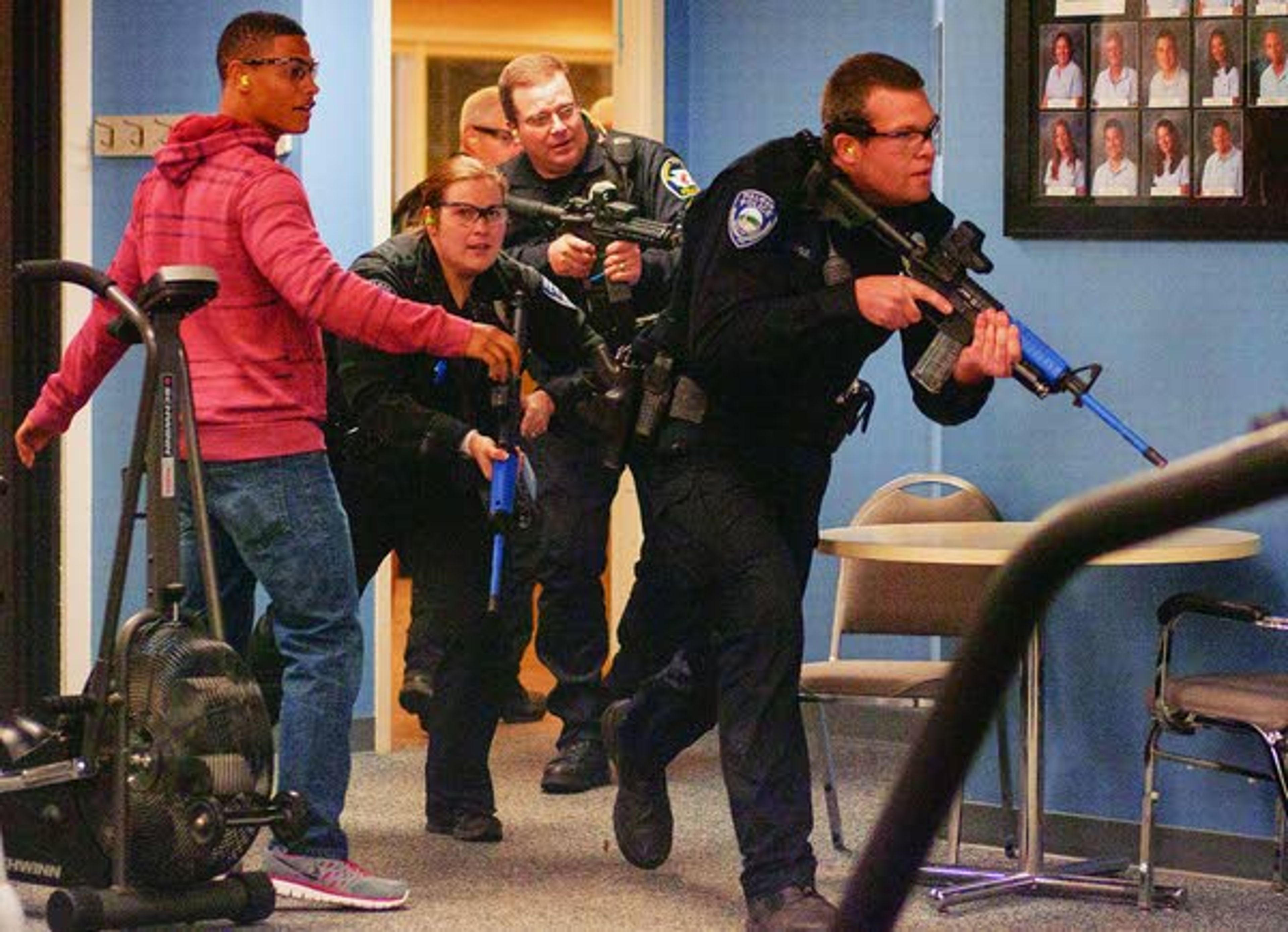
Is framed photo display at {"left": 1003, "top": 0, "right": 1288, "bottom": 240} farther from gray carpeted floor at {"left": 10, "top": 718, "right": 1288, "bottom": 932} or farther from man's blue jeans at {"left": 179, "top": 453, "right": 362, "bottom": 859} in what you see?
man's blue jeans at {"left": 179, "top": 453, "right": 362, "bottom": 859}

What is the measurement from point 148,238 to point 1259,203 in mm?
2068

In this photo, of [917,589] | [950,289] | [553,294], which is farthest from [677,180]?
[950,289]

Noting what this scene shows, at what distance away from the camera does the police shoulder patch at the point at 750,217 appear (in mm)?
3619

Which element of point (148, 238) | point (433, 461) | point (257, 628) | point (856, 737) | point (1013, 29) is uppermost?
point (1013, 29)

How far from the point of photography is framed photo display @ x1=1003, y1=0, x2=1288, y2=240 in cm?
431

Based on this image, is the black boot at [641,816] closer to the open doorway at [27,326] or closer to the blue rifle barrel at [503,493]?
the blue rifle barrel at [503,493]

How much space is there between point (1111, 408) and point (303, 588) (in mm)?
1662

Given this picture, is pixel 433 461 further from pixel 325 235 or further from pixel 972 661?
pixel 972 661

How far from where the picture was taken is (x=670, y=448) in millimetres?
3803

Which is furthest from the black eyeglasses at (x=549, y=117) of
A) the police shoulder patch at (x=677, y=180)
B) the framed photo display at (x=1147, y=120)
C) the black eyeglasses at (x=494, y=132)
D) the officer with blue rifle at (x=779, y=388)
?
the officer with blue rifle at (x=779, y=388)

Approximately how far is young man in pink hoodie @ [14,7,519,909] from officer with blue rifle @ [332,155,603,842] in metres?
0.36

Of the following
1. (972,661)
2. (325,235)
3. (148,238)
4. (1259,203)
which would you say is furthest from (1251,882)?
(972,661)

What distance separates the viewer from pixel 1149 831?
13.5 feet

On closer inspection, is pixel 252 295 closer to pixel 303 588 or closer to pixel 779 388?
→ pixel 303 588
